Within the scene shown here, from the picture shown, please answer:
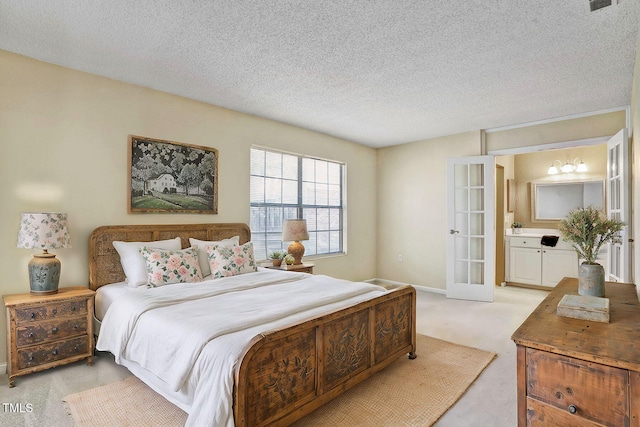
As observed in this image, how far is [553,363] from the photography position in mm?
1279

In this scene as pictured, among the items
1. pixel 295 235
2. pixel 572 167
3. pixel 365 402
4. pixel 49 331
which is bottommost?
pixel 365 402

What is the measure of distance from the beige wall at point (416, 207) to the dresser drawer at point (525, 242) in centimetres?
147

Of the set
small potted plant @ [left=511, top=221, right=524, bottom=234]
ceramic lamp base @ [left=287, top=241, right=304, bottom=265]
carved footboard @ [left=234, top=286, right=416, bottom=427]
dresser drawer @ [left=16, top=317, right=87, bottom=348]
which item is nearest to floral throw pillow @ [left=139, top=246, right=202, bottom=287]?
dresser drawer @ [left=16, top=317, right=87, bottom=348]

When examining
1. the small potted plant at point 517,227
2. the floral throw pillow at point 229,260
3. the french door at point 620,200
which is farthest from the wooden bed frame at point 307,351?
the small potted plant at point 517,227

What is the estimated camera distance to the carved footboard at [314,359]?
168 cm

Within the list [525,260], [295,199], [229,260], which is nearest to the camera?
[229,260]

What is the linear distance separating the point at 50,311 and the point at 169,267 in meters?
0.86

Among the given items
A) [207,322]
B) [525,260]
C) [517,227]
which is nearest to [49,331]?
[207,322]

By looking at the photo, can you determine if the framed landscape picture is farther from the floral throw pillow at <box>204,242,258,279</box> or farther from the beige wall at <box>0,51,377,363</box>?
the floral throw pillow at <box>204,242,258,279</box>

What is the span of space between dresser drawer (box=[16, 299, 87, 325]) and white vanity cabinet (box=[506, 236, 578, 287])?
611 centimetres

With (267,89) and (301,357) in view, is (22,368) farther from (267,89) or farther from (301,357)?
(267,89)

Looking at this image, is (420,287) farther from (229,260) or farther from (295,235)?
(229,260)

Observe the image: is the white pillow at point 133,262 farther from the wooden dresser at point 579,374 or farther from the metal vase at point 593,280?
the metal vase at point 593,280

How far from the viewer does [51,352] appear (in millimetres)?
2562
